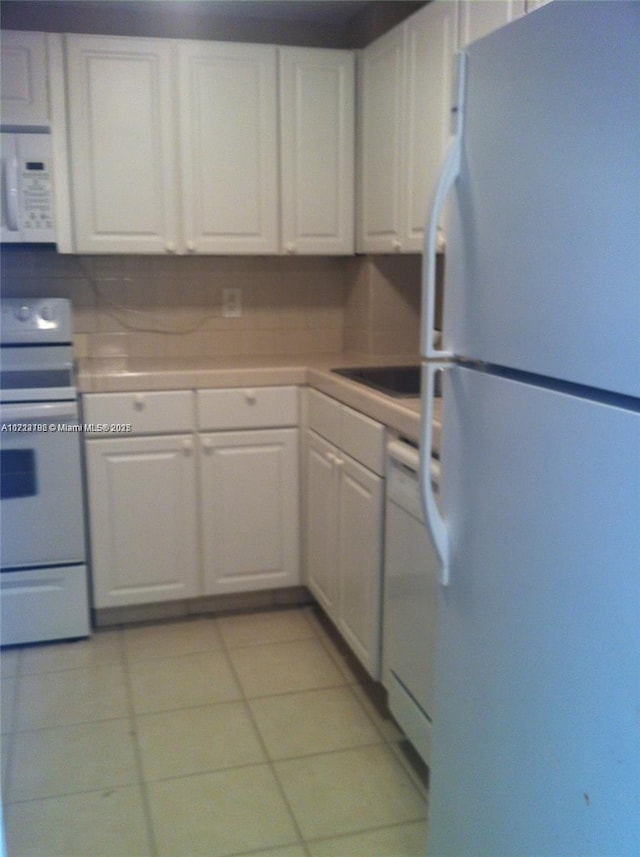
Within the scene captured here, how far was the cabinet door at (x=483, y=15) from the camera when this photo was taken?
1.98 m

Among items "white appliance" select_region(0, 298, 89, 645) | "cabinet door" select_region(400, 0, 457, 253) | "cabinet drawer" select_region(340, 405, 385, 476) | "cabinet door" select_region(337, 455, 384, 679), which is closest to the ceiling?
"cabinet door" select_region(400, 0, 457, 253)

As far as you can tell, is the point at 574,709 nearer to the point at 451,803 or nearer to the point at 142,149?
the point at 451,803

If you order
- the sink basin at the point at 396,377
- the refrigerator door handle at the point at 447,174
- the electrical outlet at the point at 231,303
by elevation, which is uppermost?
the refrigerator door handle at the point at 447,174

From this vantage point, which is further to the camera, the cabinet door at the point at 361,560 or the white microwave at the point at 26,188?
the white microwave at the point at 26,188

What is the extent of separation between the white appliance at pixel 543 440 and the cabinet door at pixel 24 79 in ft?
6.48

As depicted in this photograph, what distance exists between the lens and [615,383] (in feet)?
3.21

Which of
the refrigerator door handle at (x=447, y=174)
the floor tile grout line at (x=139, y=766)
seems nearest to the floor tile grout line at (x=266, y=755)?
the floor tile grout line at (x=139, y=766)

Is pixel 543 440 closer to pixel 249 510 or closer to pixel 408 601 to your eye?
pixel 408 601

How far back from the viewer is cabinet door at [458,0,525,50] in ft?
6.49

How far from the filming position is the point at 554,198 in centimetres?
109

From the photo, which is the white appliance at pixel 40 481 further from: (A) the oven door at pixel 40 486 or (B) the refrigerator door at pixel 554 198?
(B) the refrigerator door at pixel 554 198

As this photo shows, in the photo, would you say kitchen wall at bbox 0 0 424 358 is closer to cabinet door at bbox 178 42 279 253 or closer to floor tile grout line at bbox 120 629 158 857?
cabinet door at bbox 178 42 279 253

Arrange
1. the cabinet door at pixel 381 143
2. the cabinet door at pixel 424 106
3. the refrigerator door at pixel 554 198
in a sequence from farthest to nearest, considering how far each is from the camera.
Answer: the cabinet door at pixel 381 143 < the cabinet door at pixel 424 106 < the refrigerator door at pixel 554 198

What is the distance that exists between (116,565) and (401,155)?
1757 mm
